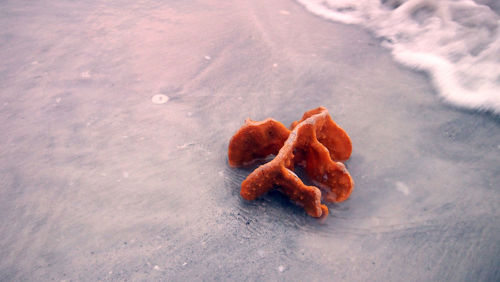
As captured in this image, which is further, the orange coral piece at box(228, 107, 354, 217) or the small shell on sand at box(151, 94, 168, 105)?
the small shell on sand at box(151, 94, 168, 105)

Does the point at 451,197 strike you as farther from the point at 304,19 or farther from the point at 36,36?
the point at 36,36

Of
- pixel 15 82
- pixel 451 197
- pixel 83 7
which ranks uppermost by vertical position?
pixel 83 7

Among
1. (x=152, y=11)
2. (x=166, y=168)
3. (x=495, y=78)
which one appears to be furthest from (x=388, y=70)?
(x=152, y=11)

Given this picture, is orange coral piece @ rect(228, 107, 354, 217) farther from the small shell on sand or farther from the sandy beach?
the small shell on sand

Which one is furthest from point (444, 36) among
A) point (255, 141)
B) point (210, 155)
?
point (210, 155)

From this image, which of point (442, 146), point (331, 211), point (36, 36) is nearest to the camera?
point (331, 211)

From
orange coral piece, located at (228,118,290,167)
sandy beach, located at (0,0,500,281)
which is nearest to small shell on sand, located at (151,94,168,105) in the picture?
sandy beach, located at (0,0,500,281)

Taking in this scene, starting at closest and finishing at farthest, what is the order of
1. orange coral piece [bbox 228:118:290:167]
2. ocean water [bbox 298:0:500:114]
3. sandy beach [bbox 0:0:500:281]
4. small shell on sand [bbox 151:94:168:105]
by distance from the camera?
sandy beach [bbox 0:0:500:281], orange coral piece [bbox 228:118:290:167], small shell on sand [bbox 151:94:168:105], ocean water [bbox 298:0:500:114]
